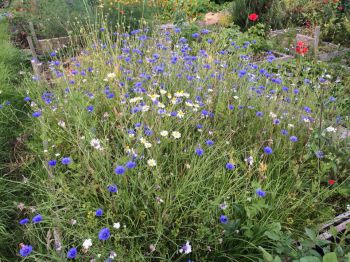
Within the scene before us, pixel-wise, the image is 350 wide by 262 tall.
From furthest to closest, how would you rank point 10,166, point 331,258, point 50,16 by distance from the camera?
point 50,16 < point 10,166 < point 331,258

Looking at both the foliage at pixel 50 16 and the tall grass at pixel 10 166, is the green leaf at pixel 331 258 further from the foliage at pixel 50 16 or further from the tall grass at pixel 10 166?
the foliage at pixel 50 16

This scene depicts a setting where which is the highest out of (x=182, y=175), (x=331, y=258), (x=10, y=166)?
(x=331, y=258)

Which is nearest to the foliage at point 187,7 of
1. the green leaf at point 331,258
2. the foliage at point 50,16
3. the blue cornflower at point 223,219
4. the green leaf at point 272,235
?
the foliage at point 50,16

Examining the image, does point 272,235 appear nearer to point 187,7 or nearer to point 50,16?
point 50,16

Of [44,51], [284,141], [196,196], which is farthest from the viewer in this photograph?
[44,51]

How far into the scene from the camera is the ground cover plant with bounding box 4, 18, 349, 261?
5.19 ft

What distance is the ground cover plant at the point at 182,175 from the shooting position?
5.19ft

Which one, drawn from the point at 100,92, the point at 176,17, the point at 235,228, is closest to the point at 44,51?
the point at 176,17

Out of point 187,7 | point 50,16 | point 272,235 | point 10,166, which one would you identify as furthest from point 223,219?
point 187,7

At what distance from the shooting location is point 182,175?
6.29 ft

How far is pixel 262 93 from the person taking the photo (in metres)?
2.57

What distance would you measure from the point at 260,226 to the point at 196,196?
36cm

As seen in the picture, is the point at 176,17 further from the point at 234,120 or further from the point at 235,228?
the point at 235,228

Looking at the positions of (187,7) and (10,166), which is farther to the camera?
(187,7)
